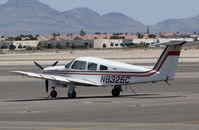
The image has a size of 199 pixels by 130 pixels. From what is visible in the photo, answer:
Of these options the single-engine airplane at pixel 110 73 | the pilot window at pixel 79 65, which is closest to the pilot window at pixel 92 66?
the single-engine airplane at pixel 110 73

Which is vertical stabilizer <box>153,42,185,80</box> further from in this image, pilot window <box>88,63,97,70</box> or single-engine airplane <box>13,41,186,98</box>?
pilot window <box>88,63,97,70</box>

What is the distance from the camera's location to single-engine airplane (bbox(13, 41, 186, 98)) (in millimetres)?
27922

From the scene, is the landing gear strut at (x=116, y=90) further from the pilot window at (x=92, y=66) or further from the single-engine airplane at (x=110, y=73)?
the pilot window at (x=92, y=66)

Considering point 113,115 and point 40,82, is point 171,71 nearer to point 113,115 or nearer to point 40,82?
point 113,115

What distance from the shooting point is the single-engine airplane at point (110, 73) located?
27922 mm

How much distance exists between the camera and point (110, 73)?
28.6 metres

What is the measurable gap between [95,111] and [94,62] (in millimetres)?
6870

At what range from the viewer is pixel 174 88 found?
34812mm

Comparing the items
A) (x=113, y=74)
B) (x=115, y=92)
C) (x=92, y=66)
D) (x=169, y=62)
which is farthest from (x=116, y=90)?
(x=169, y=62)

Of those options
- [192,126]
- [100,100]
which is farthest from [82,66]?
[192,126]

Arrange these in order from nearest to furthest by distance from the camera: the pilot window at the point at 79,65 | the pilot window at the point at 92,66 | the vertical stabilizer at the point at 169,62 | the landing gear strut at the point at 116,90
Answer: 1. the vertical stabilizer at the point at 169,62
2. the pilot window at the point at 92,66
3. the landing gear strut at the point at 116,90
4. the pilot window at the point at 79,65

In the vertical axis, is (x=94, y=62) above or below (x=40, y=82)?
above

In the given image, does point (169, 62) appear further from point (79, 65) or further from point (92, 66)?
point (79, 65)

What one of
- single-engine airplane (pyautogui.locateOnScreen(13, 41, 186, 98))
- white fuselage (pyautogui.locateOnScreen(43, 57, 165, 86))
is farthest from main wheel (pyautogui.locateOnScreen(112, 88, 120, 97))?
white fuselage (pyautogui.locateOnScreen(43, 57, 165, 86))
